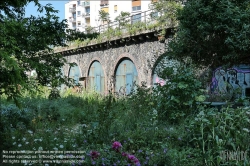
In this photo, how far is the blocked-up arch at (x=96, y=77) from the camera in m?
20.3

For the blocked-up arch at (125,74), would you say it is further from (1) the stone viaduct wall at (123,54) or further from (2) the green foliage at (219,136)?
(2) the green foliage at (219,136)

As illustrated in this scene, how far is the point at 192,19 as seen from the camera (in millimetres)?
8672

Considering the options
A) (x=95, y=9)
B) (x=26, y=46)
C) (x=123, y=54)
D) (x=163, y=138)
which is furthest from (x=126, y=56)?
(x=95, y=9)

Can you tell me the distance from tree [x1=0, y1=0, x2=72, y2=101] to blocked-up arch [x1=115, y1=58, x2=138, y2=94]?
12192mm

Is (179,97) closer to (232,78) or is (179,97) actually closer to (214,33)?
(214,33)

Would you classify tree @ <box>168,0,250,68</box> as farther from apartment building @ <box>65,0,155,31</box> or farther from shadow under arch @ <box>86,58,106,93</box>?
apartment building @ <box>65,0,155,31</box>

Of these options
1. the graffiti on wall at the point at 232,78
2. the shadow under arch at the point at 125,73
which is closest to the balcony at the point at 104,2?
the shadow under arch at the point at 125,73

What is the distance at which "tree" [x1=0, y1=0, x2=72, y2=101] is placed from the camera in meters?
2.65

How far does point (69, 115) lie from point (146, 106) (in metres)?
2.55

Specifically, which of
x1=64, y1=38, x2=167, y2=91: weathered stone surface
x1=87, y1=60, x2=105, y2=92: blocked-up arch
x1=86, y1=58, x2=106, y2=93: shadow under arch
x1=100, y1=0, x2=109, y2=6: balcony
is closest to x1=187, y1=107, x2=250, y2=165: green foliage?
x1=64, y1=38, x2=167, y2=91: weathered stone surface

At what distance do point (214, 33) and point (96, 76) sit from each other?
13.3m

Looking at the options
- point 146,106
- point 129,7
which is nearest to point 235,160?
point 146,106

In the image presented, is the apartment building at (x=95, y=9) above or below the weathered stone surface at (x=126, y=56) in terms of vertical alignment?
above

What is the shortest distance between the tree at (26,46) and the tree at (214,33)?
205 inches
